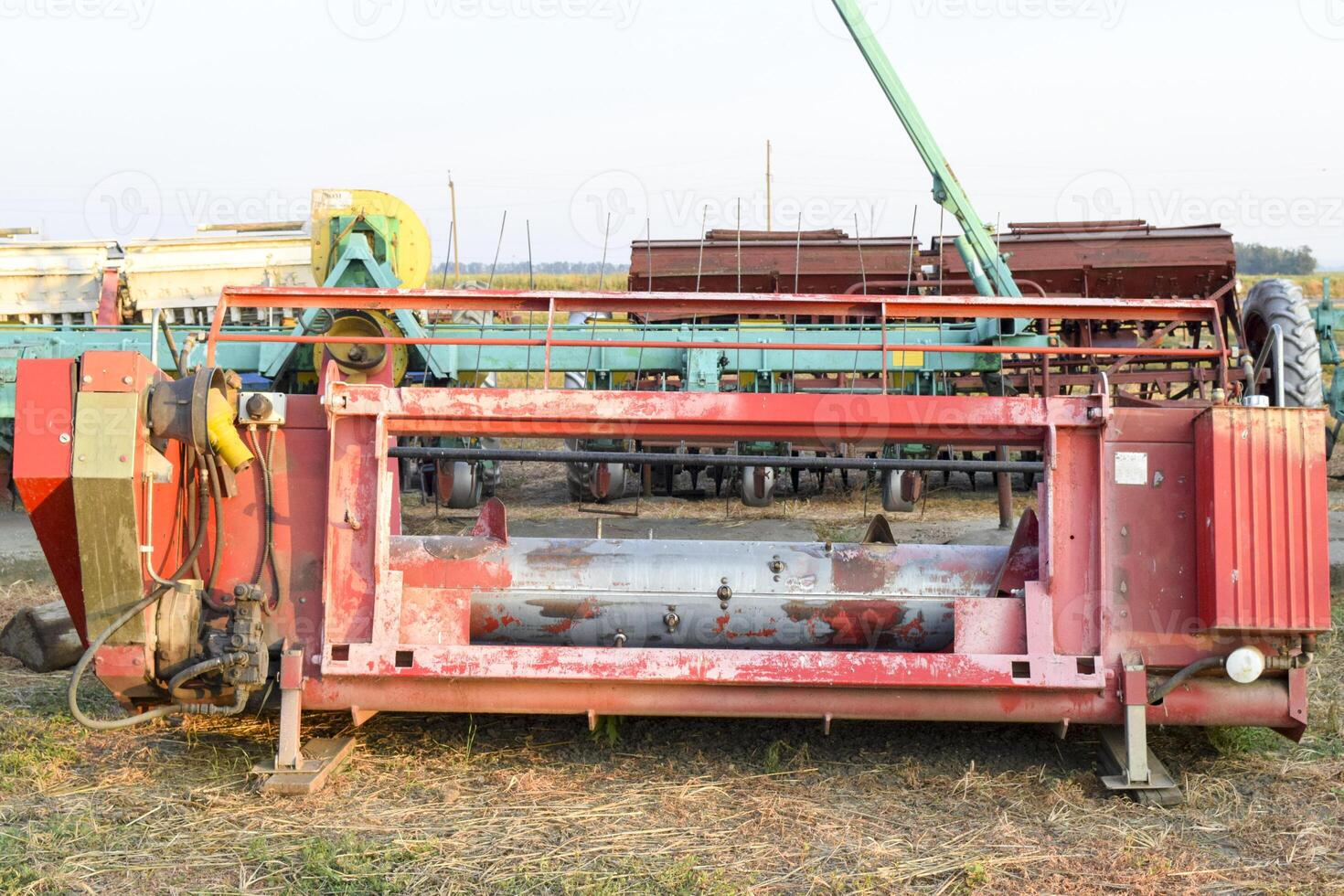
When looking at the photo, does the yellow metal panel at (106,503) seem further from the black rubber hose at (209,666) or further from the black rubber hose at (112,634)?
Answer: the black rubber hose at (209,666)

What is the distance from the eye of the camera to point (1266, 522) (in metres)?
3.99

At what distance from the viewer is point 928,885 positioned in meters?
3.28

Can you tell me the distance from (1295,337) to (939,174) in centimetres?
308

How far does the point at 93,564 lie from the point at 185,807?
0.79m

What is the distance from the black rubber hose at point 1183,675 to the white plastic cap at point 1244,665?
50 millimetres

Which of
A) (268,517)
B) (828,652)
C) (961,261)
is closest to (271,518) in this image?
(268,517)

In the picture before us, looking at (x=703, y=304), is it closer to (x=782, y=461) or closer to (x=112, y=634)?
(x=782, y=461)

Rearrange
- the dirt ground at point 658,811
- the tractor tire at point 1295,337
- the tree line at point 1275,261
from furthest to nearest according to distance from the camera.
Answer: the tree line at point 1275,261 < the tractor tire at point 1295,337 < the dirt ground at point 658,811

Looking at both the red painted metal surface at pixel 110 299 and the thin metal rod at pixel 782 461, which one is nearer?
the thin metal rod at pixel 782 461

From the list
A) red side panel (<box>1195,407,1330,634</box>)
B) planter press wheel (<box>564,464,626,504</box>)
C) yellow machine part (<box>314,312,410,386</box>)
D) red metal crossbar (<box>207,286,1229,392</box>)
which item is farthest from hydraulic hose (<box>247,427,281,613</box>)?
planter press wheel (<box>564,464,626,504</box>)

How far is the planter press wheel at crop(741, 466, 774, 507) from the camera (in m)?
10.2

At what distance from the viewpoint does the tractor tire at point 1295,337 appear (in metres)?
10.1

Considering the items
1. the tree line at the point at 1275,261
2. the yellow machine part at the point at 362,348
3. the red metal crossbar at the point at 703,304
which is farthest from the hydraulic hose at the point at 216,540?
the tree line at the point at 1275,261

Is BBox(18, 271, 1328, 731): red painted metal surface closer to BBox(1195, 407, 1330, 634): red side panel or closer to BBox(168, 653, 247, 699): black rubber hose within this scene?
BBox(1195, 407, 1330, 634): red side panel
